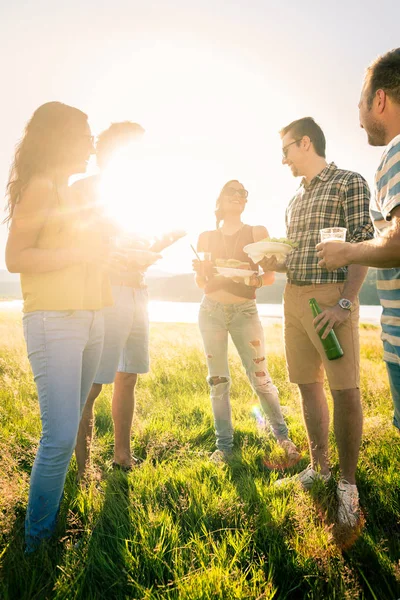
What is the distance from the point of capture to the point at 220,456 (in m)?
3.62

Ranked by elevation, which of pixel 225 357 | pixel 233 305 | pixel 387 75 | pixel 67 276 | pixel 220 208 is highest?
pixel 387 75

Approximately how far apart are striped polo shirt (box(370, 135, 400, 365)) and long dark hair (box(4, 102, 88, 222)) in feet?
6.45

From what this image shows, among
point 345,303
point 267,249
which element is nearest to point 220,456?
point 345,303

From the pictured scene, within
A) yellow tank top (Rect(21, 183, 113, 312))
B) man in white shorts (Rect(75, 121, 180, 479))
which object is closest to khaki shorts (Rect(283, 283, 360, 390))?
man in white shorts (Rect(75, 121, 180, 479))

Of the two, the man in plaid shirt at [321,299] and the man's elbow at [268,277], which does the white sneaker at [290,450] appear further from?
the man's elbow at [268,277]

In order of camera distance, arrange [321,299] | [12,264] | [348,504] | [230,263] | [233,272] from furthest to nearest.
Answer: [230,263], [233,272], [321,299], [348,504], [12,264]

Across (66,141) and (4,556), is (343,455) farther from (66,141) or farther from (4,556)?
(66,141)

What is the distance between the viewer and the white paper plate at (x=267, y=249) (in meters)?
3.15

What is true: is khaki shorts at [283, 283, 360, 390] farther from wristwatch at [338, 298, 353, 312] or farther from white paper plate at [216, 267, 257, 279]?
white paper plate at [216, 267, 257, 279]

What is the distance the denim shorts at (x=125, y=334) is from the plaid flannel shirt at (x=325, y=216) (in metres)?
1.51

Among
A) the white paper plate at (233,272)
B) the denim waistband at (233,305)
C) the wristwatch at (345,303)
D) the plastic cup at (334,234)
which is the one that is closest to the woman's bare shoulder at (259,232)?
the white paper plate at (233,272)

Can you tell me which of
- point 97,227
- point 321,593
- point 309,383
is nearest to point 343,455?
point 309,383

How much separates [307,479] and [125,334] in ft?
6.72

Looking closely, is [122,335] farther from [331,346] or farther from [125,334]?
[331,346]
